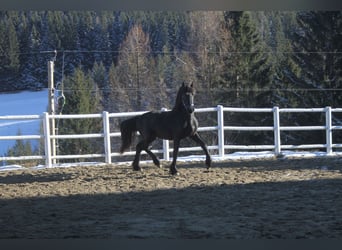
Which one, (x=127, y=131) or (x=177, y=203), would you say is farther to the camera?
(x=127, y=131)

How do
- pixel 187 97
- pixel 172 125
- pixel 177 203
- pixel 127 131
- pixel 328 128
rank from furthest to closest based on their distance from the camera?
pixel 328 128 < pixel 127 131 < pixel 172 125 < pixel 187 97 < pixel 177 203

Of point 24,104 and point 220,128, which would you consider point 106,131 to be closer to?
point 220,128

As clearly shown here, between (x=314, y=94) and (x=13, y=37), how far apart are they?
1184cm

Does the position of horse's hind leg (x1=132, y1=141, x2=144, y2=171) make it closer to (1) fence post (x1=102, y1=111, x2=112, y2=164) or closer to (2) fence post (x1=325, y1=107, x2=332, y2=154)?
(1) fence post (x1=102, y1=111, x2=112, y2=164)

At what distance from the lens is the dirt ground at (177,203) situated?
4230 millimetres

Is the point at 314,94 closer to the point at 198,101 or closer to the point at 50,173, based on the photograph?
the point at 198,101

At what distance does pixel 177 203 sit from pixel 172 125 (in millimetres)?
2095

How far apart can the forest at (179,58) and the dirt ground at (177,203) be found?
859 cm

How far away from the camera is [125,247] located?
12.0ft

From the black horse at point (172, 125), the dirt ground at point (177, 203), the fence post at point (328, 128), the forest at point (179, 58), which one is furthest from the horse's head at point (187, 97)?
the forest at point (179, 58)

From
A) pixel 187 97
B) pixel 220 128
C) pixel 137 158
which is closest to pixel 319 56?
pixel 220 128

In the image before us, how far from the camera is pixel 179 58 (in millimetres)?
19062

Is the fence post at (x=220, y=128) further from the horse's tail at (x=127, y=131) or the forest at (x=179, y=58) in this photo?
the forest at (x=179, y=58)

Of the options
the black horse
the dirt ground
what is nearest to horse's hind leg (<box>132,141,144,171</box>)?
the black horse
